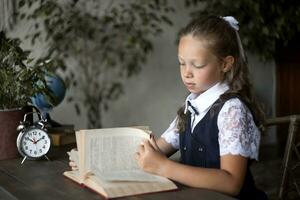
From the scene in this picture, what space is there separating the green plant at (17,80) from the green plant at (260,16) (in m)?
2.62

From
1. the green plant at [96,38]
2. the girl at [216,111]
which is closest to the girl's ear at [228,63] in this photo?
the girl at [216,111]

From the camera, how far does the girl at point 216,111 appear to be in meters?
1.25

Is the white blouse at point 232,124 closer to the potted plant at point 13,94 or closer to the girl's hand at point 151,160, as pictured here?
the girl's hand at point 151,160

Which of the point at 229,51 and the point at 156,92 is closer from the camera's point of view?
the point at 229,51

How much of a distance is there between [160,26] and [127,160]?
2809mm

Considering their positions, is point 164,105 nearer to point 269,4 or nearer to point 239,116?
point 269,4

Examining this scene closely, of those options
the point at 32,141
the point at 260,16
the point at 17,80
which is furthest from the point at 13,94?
the point at 260,16

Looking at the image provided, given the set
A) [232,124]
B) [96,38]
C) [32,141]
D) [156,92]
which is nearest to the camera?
[232,124]

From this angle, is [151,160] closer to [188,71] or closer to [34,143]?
[188,71]

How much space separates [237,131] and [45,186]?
52 centimetres

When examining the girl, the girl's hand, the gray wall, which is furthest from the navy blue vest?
the gray wall

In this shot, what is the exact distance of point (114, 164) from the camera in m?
1.25

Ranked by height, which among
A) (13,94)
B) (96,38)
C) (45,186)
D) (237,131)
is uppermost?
(96,38)

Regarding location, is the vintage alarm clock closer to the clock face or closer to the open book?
the clock face
